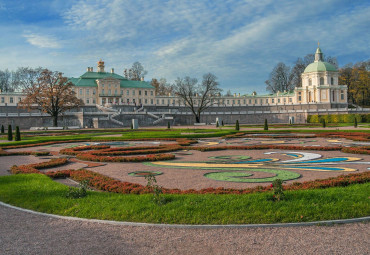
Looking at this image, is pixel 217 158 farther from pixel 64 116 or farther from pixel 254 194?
pixel 64 116

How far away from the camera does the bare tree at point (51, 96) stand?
5578 centimetres

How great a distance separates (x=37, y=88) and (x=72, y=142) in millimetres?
35772

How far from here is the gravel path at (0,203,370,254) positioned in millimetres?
5434

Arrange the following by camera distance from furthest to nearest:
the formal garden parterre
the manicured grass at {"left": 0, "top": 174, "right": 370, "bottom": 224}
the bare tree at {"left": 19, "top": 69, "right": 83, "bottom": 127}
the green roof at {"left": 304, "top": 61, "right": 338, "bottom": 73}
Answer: the green roof at {"left": 304, "top": 61, "right": 338, "bottom": 73} < the bare tree at {"left": 19, "top": 69, "right": 83, "bottom": 127} < the formal garden parterre < the manicured grass at {"left": 0, "top": 174, "right": 370, "bottom": 224}

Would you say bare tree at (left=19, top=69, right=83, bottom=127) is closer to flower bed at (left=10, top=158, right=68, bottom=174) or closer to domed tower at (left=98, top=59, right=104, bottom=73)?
domed tower at (left=98, top=59, right=104, bottom=73)

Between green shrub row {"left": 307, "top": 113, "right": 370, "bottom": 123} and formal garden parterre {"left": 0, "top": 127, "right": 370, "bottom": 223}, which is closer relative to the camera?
formal garden parterre {"left": 0, "top": 127, "right": 370, "bottom": 223}

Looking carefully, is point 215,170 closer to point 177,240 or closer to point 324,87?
point 177,240

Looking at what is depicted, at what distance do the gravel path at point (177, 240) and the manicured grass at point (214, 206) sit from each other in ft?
1.04

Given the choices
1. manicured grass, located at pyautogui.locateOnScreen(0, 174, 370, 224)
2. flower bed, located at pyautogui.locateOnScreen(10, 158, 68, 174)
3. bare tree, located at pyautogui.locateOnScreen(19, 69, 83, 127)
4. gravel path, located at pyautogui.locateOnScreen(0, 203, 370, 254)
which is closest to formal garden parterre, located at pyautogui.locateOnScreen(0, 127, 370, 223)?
flower bed, located at pyautogui.locateOnScreen(10, 158, 68, 174)

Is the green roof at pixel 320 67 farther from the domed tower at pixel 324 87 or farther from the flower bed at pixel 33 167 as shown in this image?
the flower bed at pixel 33 167

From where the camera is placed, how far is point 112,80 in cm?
9150

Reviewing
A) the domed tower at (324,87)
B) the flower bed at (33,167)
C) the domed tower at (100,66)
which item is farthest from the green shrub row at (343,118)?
the flower bed at (33,167)

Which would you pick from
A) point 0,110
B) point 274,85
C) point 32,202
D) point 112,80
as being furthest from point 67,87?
point 274,85

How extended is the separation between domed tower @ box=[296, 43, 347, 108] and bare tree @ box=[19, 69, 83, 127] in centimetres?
6085
